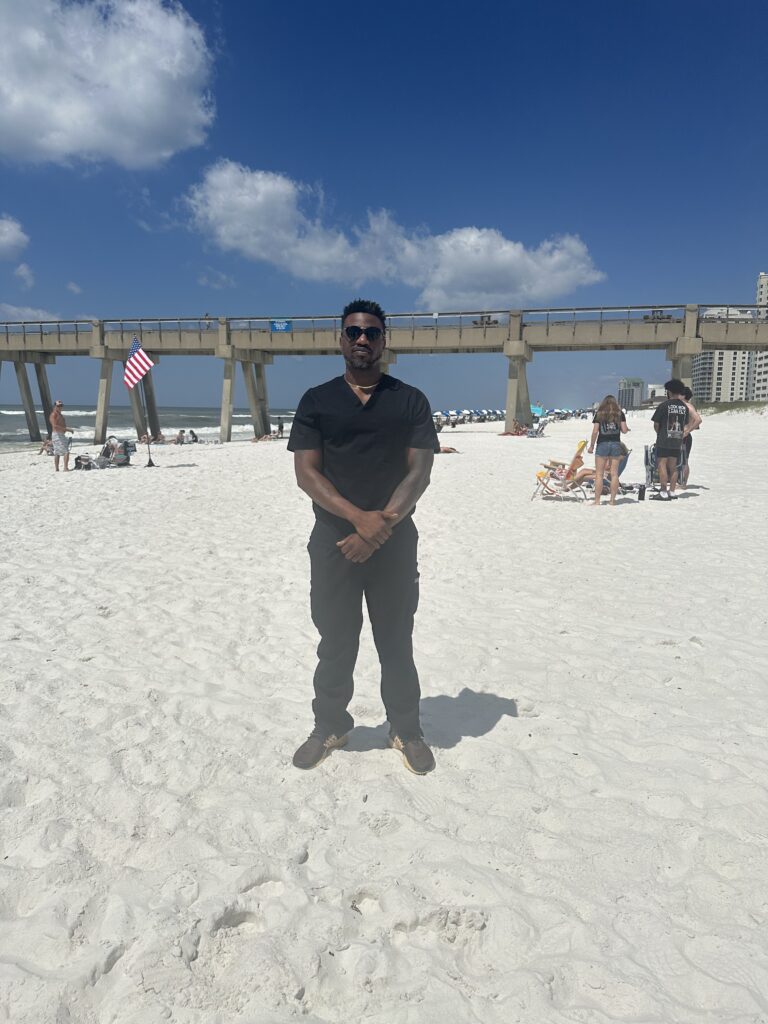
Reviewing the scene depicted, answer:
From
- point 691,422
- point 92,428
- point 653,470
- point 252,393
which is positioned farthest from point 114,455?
point 92,428

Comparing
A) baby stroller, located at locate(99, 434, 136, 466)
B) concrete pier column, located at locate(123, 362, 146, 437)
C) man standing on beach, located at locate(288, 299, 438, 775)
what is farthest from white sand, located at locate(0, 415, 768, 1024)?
concrete pier column, located at locate(123, 362, 146, 437)

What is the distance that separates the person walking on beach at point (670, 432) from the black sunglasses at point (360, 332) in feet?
29.1

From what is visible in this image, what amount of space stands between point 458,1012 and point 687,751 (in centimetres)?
192

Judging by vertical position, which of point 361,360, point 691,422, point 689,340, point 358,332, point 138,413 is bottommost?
point 691,422

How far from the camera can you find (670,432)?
10.5 m

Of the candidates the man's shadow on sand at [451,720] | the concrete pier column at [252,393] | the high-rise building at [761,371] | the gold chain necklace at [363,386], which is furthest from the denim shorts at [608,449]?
the high-rise building at [761,371]

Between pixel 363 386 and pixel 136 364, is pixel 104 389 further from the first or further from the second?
pixel 363 386

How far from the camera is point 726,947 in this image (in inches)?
76.6

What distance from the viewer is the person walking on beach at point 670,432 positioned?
1035 centimetres

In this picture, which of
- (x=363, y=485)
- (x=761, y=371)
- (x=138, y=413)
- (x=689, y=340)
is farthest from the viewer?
(x=761, y=371)

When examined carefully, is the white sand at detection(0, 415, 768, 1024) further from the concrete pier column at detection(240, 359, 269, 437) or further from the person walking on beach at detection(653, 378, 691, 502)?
the concrete pier column at detection(240, 359, 269, 437)

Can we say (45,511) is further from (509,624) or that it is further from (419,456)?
(419,456)

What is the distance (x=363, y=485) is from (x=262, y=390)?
33.0m

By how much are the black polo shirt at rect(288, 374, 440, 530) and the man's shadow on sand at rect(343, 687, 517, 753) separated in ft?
4.31
